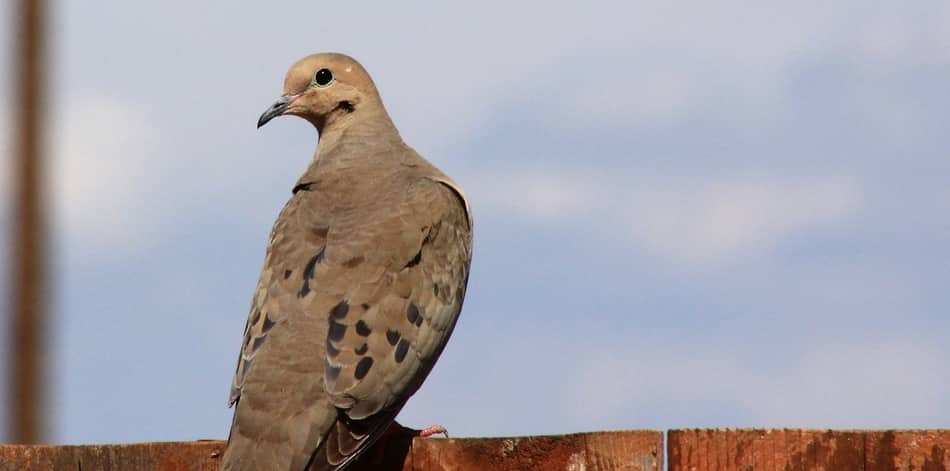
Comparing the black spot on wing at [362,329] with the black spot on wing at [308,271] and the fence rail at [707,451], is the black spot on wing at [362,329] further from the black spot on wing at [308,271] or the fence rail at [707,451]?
the fence rail at [707,451]

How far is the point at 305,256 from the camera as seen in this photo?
5.76 m

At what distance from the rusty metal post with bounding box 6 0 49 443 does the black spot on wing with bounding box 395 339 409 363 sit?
1.48 m

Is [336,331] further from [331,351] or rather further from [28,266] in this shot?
[28,266]

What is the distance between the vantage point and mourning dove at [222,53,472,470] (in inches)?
195

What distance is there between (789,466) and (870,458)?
0.21 m

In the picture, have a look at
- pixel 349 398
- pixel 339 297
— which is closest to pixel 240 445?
pixel 349 398

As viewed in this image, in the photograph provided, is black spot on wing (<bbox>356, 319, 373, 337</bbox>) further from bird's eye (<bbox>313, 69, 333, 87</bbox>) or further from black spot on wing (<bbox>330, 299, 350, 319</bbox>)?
bird's eye (<bbox>313, 69, 333, 87</bbox>)

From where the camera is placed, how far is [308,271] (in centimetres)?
565

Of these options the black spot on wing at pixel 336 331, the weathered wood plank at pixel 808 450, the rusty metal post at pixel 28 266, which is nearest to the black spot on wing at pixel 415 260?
the black spot on wing at pixel 336 331

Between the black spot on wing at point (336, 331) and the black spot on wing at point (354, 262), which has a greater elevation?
the black spot on wing at point (354, 262)

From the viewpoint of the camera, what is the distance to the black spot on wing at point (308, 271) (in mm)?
5535

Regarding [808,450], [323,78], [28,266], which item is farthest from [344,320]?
[323,78]

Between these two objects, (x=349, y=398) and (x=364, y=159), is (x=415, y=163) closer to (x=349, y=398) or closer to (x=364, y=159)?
(x=364, y=159)

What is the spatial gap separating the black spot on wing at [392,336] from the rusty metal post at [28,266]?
145 cm
